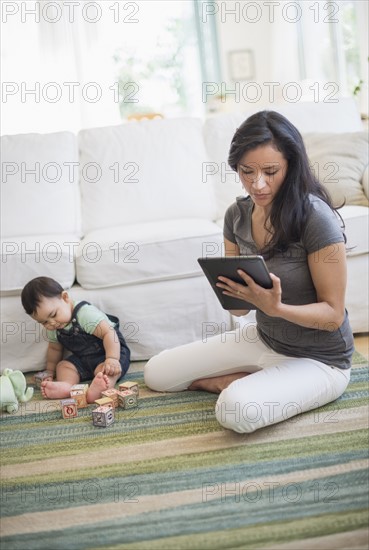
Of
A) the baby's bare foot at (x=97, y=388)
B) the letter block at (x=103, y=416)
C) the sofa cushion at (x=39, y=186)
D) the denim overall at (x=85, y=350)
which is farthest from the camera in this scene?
the sofa cushion at (x=39, y=186)

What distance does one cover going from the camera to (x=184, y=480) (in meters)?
1.63

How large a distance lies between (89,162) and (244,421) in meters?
1.67

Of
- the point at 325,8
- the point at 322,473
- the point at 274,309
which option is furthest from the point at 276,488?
the point at 325,8

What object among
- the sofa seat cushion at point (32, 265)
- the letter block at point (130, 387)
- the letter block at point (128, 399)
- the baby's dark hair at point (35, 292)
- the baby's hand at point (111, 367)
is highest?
the sofa seat cushion at point (32, 265)

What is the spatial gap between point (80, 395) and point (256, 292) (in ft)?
2.62

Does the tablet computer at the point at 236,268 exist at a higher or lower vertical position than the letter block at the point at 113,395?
higher

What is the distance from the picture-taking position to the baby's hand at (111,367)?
89.0 inches

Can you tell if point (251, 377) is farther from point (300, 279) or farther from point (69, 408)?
point (69, 408)

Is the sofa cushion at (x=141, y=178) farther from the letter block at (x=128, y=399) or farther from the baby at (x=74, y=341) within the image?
the letter block at (x=128, y=399)

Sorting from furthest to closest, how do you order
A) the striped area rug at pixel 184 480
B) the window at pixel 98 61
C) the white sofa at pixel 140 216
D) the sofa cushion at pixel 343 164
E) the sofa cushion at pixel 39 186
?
the window at pixel 98 61 → the sofa cushion at pixel 39 186 → the sofa cushion at pixel 343 164 → the white sofa at pixel 140 216 → the striped area rug at pixel 184 480

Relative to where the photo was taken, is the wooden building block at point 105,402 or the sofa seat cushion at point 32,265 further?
the sofa seat cushion at point 32,265

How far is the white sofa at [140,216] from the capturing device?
2.46 m

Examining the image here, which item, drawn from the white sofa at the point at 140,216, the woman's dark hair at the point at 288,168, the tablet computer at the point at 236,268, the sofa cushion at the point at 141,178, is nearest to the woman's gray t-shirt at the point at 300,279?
the woman's dark hair at the point at 288,168

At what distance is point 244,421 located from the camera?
1766mm
